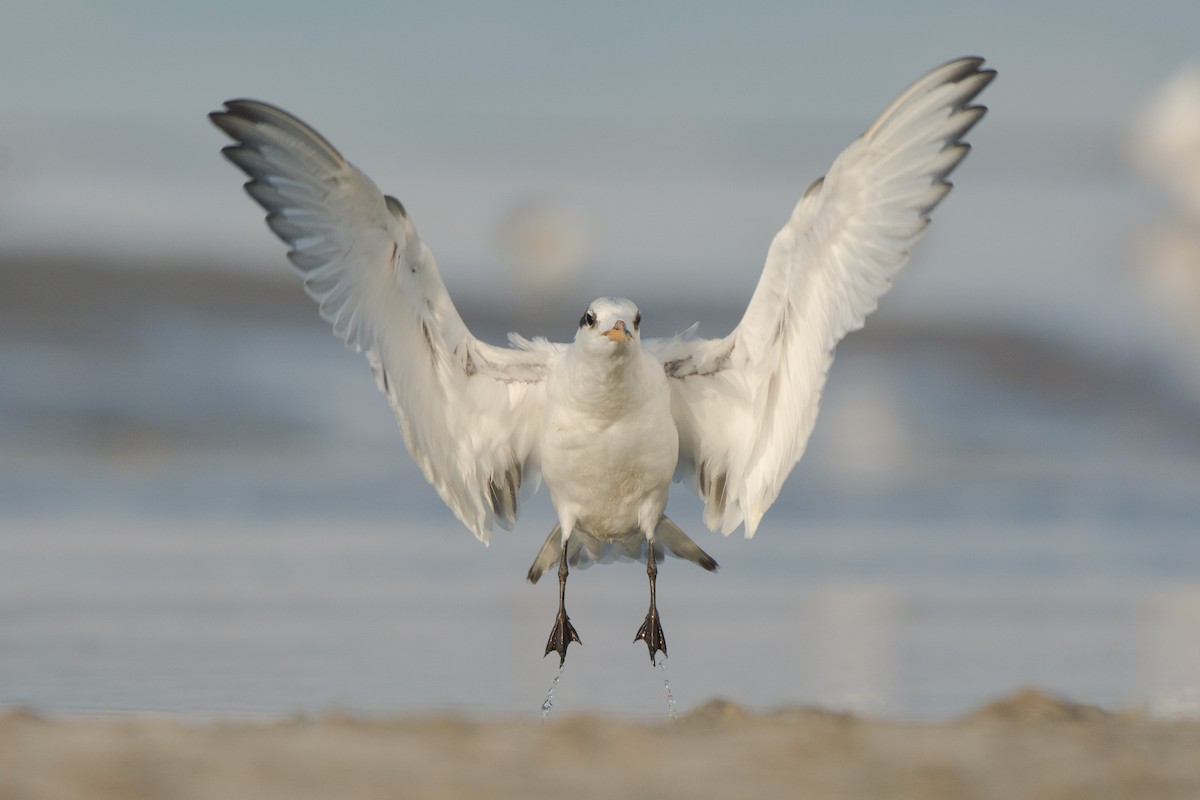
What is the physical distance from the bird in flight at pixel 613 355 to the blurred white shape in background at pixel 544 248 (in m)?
19.8

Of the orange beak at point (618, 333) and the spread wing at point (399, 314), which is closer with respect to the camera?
the orange beak at point (618, 333)

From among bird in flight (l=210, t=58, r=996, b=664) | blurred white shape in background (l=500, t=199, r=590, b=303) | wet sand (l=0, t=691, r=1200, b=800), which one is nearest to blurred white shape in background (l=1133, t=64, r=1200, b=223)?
blurred white shape in background (l=500, t=199, r=590, b=303)

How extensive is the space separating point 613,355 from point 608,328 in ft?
0.42

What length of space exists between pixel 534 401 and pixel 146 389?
946 centimetres

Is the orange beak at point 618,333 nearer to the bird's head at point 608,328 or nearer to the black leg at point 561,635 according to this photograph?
the bird's head at point 608,328

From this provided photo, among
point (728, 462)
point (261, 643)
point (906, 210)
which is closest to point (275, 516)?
point (261, 643)

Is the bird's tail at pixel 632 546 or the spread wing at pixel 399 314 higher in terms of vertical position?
the spread wing at pixel 399 314

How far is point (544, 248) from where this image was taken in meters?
26.9

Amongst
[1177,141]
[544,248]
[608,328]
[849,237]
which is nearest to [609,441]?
[608,328]

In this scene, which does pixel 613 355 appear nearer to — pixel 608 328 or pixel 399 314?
pixel 608 328

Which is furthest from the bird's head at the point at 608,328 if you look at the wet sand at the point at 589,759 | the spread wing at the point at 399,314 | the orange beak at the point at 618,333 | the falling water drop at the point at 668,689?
the wet sand at the point at 589,759

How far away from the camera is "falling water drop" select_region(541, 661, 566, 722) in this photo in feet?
18.8

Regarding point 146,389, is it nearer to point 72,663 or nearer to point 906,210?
point 72,663

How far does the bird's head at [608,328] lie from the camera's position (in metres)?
5.88
